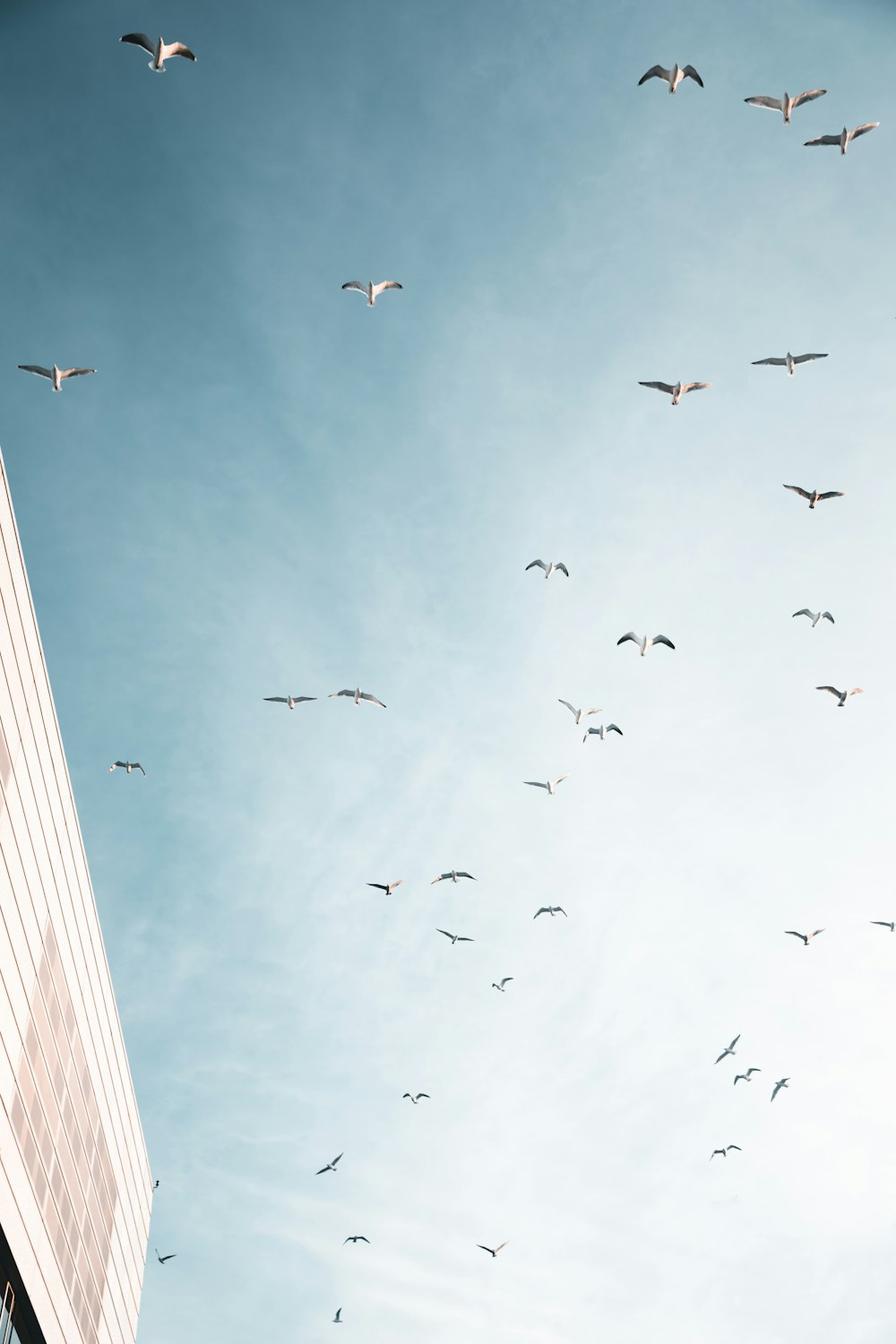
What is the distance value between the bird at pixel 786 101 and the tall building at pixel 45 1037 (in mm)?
24808

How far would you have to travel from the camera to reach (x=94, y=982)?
42.0m

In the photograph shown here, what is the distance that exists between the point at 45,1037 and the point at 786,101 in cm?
3793

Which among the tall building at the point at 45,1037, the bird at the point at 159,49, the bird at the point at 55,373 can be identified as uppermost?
the bird at the point at 159,49

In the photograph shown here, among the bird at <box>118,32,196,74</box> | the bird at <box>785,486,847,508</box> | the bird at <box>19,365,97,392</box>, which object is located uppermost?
the bird at <box>118,32,196,74</box>

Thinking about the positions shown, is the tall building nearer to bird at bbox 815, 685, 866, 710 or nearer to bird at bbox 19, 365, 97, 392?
bird at bbox 19, 365, 97, 392

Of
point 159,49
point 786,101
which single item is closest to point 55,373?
point 159,49

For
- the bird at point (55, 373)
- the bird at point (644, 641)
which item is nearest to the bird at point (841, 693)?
the bird at point (644, 641)

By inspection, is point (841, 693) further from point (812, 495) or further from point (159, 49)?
point (159, 49)

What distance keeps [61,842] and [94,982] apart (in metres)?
8.43

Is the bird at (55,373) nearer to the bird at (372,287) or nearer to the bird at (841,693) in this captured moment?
the bird at (372,287)

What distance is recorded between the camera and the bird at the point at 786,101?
29.0 meters

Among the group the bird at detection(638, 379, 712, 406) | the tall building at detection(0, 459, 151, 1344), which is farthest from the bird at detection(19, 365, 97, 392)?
the bird at detection(638, 379, 712, 406)

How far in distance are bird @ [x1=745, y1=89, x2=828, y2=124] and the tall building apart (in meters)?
24.8

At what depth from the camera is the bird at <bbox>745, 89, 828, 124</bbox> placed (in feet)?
95.1
